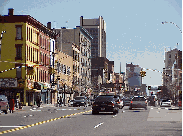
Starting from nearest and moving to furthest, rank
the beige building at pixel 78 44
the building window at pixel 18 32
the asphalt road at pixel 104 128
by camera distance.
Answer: the asphalt road at pixel 104 128
the building window at pixel 18 32
the beige building at pixel 78 44

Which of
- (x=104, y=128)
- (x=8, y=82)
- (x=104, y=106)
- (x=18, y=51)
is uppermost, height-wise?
(x=18, y=51)

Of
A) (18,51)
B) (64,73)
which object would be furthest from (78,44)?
(18,51)

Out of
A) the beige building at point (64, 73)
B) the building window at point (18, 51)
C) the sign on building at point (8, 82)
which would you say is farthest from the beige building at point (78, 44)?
the sign on building at point (8, 82)

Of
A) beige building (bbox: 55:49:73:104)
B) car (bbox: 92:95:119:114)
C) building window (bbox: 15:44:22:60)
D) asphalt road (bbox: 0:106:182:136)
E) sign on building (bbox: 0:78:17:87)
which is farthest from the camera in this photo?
beige building (bbox: 55:49:73:104)

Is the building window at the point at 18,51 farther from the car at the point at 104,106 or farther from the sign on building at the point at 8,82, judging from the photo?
the car at the point at 104,106

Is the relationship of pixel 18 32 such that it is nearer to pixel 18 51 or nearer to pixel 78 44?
pixel 18 51

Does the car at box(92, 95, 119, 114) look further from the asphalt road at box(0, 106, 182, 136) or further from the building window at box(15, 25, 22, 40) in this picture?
the building window at box(15, 25, 22, 40)

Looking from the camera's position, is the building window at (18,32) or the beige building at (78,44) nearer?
the building window at (18,32)

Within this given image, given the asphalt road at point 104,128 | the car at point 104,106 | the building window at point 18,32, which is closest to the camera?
the asphalt road at point 104,128

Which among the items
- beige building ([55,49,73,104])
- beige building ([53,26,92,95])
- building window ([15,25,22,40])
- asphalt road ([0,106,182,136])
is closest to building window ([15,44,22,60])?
building window ([15,25,22,40])

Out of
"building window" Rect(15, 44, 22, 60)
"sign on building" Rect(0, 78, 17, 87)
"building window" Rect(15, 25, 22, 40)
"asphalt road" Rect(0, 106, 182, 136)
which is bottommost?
"asphalt road" Rect(0, 106, 182, 136)

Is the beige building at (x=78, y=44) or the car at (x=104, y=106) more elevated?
the beige building at (x=78, y=44)

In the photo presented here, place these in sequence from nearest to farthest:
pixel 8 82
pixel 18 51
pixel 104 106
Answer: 1. pixel 104 106
2. pixel 8 82
3. pixel 18 51

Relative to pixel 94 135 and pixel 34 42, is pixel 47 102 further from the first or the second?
pixel 94 135
